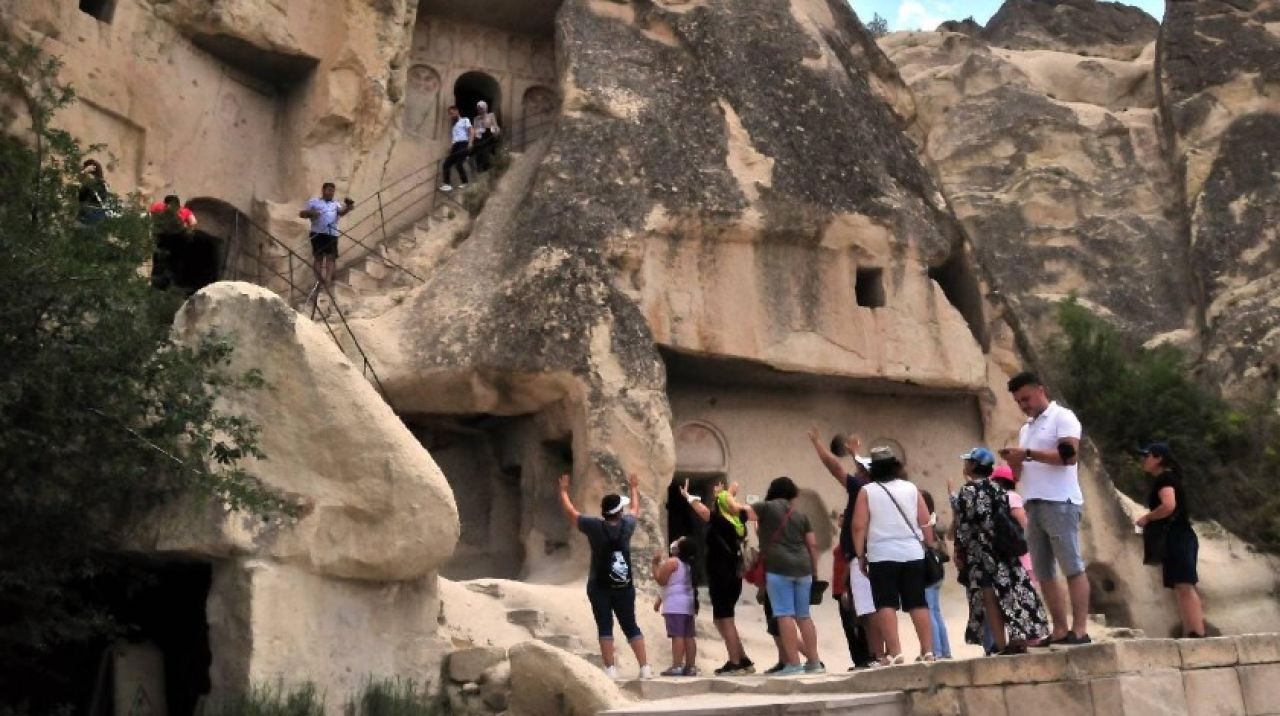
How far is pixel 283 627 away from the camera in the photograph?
300 inches

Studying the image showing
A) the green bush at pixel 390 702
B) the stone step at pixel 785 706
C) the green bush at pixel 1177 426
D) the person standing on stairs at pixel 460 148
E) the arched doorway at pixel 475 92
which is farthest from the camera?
the arched doorway at pixel 475 92

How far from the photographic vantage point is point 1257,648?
22.6 ft

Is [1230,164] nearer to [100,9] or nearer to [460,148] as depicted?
[460,148]

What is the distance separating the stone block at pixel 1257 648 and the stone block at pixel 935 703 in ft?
4.72

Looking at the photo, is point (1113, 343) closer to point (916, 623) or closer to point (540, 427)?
point (540, 427)

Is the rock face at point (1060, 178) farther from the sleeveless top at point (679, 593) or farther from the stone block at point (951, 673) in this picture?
the stone block at point (951, 673)

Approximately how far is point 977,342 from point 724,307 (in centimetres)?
378

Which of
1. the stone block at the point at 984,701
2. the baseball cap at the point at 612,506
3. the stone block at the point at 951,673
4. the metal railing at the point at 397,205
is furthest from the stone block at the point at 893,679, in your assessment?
the metal railing at the point at 397,205

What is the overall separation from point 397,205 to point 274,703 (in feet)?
32.5

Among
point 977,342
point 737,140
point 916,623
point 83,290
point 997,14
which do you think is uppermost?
point 997,14

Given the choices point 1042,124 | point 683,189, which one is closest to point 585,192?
point 683,189

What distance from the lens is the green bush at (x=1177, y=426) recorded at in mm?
17641

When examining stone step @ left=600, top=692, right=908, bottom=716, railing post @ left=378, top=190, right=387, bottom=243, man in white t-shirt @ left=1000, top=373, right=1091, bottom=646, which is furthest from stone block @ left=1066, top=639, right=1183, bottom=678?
railing post @ left=378, top=190, right=387, bottom=243

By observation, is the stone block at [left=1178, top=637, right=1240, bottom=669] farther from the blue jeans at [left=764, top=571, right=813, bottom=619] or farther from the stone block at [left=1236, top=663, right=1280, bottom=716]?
the blue jeans at [left=764, top=571, right=813, bottom=619]
